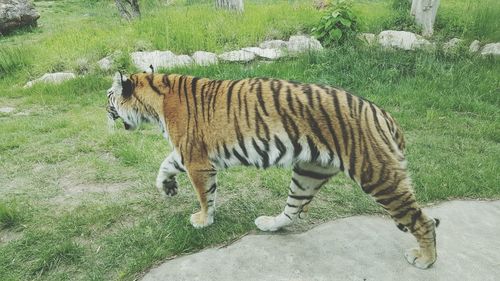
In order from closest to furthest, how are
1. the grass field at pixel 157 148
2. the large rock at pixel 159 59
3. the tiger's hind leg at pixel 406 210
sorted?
the tiger's hind leg at pixel 406 210
the grass field at pixel 157 148
the large rock at pixel 159 59

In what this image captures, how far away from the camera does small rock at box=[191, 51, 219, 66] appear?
8234mm

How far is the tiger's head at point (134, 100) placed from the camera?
377 cm

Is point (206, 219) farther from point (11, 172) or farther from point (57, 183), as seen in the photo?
point (11, 172)

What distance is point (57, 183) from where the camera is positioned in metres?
4.71

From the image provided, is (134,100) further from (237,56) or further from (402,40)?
(402,40)

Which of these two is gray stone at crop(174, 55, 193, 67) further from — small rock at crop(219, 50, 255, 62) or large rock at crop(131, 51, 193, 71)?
small rock at crop(219, 50, 255, 62)

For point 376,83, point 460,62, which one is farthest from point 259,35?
point 460,62

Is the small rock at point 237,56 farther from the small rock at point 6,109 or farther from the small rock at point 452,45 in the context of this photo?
the small rock at point 6,109

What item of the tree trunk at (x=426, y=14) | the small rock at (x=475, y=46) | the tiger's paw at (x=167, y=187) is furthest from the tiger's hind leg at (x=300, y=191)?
the tree trunk at (x=426, y=14)

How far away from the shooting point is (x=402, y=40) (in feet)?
28.2

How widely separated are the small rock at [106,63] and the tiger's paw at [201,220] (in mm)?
5251

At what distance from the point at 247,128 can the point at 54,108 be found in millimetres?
4933

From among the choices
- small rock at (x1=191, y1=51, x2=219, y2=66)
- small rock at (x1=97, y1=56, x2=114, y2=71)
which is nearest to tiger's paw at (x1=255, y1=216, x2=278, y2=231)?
small rock at (x1=191, y1=51, x2=219, y2=66)

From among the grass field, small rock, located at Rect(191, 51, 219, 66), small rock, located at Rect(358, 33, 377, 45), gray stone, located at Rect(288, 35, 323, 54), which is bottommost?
the grass field
